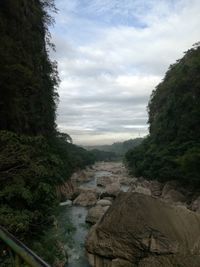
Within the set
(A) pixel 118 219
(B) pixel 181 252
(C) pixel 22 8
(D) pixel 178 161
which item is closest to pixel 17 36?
(C) pixel 22 8

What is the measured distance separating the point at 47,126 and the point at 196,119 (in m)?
19.7

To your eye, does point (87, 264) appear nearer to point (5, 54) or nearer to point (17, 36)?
point (5, 54)

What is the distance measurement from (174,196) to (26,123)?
20.4m

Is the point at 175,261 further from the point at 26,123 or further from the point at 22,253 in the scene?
the point at 26,123

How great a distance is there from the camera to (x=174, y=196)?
3638 cm

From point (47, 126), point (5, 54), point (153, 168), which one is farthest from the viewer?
point (153, 168)

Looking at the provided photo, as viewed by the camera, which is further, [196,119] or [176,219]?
[196,119]

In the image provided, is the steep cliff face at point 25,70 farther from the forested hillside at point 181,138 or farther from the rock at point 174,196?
the forested hillside at point 181,138

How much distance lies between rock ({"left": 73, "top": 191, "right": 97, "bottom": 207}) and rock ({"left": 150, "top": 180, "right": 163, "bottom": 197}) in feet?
27.4

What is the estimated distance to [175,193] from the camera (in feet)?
121

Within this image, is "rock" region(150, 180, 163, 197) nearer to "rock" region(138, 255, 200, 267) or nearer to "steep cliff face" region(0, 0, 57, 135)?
"steep cliff face" region(0, 0, 57, 135)

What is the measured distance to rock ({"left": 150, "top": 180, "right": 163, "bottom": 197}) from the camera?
40500 mm

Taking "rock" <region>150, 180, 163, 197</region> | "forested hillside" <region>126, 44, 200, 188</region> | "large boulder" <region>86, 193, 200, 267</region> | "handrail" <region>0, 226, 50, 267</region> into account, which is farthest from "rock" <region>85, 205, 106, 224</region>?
"handrail" <region>0, 226, 50, 267</region>

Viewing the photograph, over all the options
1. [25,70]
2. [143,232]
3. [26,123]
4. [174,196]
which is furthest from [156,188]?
[25,70]
